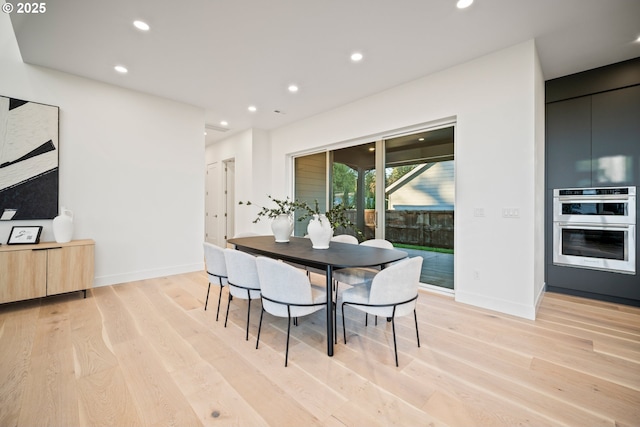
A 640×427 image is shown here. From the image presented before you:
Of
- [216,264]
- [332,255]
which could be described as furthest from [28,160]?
[332,255]

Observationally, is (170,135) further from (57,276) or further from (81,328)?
(81,328)

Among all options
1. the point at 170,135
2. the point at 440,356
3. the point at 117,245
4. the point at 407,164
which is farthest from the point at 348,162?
the point at 117,245

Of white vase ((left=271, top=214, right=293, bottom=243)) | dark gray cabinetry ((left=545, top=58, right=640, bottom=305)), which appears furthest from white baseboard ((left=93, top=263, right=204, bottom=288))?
dark gray cabinetry ((left=545, top=58, right=640, bottom=305))

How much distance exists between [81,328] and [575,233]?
563 centimetres

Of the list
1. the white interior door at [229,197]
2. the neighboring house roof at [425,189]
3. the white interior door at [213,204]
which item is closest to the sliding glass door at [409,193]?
the neighboring house roof at [425,189]

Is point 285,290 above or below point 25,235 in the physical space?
below

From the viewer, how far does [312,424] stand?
1434mm

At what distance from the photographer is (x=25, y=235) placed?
3154mm

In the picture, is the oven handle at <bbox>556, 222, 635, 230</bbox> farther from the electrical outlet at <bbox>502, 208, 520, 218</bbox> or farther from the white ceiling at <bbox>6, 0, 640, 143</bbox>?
the white ceiling at <bbox>6, 0, 640, 143</bbox>

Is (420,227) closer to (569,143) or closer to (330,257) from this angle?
(569,143)

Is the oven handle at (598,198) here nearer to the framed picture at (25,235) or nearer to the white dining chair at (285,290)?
the white dining chair at (285,290)

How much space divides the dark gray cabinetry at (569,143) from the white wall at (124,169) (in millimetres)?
5339

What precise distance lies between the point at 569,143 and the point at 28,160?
6.78 m

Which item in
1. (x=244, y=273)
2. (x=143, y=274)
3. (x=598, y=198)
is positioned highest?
(x=598, y=198)
